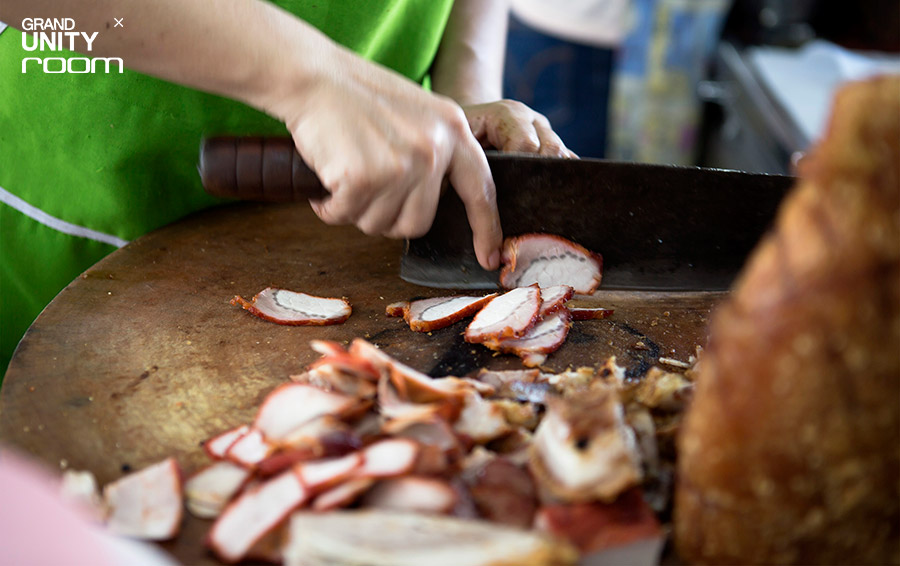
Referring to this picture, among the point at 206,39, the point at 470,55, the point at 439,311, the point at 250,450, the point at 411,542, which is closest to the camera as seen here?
the point at 411,542

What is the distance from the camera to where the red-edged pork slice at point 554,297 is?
1610 millimetres

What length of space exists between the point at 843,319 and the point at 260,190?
1202 mm

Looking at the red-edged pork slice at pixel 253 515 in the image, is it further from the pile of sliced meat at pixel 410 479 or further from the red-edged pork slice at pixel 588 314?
the red-edged pork slice at pixel 588 314

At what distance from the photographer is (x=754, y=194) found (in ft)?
5.53

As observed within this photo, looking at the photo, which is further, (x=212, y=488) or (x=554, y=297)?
(x=554, y=297)

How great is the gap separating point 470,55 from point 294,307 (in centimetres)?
113

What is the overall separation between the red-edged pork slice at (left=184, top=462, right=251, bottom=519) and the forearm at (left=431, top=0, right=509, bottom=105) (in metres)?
1.47

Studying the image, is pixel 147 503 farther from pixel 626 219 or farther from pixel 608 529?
pixel 626 219

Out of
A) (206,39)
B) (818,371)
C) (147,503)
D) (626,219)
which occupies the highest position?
(206,39)

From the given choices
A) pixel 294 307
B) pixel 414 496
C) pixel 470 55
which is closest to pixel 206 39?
pixel 294 307

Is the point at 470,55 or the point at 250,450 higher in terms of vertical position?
the point at 470,55

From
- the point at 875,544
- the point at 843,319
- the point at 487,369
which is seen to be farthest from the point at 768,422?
the point at 487,369

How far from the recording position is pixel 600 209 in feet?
5.65

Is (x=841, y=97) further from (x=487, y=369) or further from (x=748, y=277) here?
(x=487, y=369)
